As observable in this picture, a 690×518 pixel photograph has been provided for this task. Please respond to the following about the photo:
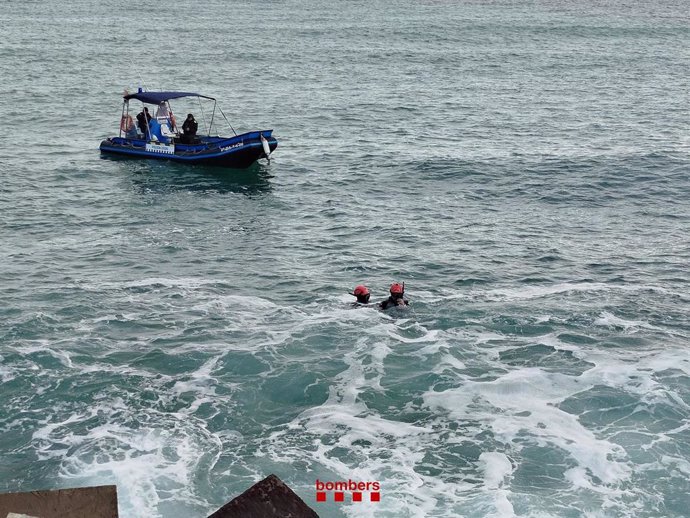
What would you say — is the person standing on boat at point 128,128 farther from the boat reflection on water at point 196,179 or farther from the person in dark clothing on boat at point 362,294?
the person in dark clothing on boat at point 362,294

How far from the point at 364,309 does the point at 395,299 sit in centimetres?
113

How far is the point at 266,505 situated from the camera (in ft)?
42.7

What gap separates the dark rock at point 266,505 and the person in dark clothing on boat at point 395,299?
13.7m

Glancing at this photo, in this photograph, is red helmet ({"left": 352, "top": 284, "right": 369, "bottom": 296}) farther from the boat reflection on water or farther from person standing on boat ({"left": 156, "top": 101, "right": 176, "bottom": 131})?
person standing on boat ({"left": 156, "top": 101, "right": 176, "bottom": 131})

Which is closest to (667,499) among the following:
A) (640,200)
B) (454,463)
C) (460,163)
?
(454,463)

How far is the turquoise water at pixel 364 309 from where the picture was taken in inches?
774

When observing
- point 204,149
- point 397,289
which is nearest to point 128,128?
point 204,149

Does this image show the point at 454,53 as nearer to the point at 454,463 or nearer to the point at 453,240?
the point at 453,240

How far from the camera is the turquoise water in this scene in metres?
19.7

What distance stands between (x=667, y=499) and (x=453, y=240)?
16.4 meters

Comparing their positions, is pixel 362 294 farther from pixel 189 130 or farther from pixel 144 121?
pixel 144 121

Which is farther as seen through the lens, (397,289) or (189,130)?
(189,130)

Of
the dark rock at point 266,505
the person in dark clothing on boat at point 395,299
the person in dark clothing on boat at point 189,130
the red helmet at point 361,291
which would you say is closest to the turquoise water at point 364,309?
the person in dark clothing on boat at point 395,299

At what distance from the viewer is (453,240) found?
110 ft
